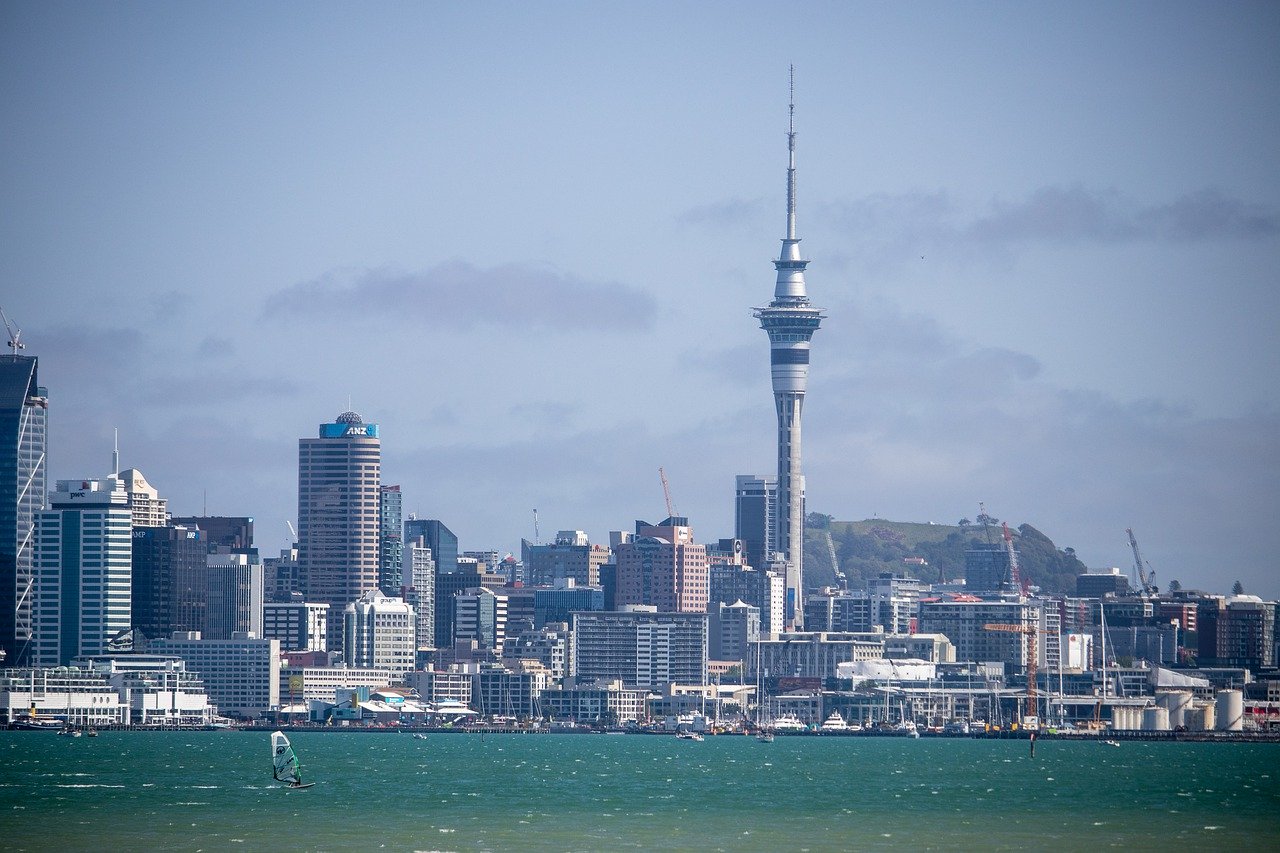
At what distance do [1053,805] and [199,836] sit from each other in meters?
66.7

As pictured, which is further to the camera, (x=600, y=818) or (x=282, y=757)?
(x=282, y=757)

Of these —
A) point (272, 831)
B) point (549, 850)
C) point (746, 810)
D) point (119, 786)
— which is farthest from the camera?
point (119, 786)

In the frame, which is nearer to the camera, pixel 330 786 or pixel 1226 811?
pixel 1226 811

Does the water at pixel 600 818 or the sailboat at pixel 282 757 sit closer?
the water at pixel 600 818

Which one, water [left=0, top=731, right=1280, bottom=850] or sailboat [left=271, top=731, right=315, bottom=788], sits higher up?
sailboat [left=271, top=731, right=315, bottom=788]

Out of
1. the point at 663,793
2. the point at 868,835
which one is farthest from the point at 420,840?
the point at 663,793

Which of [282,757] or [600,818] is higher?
[282,757]

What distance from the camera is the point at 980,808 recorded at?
17475 cm

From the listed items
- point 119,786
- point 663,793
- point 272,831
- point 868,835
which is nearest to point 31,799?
point 119,786

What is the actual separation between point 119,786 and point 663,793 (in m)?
41.3

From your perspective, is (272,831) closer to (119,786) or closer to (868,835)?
(868,835)

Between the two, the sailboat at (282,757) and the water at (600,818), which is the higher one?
the sailboat at (282,757)

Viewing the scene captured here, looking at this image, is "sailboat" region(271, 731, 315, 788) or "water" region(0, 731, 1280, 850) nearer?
"water" region(0, 731, 1280, 850)

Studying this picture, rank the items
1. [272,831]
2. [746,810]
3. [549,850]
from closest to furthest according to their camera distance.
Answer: [549,850]
[272,831]
[746,810]
